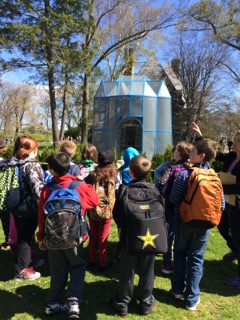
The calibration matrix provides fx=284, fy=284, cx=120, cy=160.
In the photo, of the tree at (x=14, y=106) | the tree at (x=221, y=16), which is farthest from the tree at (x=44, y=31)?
the tree at (x=14, y=106)

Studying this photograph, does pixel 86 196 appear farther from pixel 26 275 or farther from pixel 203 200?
pixel 26 275

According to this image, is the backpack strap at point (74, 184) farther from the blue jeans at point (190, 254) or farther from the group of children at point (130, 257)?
the blue jeans at point (190, 254)

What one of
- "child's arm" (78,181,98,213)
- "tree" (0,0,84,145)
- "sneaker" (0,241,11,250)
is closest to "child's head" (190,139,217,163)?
"child's arm" (78,181,98,213)

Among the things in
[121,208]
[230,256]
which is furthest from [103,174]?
[230,256]

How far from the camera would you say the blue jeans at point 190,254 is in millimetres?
3055

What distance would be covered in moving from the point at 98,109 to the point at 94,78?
144 inches

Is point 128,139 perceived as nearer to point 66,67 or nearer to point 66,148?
point 66,67

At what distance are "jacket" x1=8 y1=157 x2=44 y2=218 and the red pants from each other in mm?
846

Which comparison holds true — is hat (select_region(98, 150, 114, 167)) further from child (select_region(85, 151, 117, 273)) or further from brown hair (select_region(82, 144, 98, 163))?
brown hair (select_region(82, 144, 98, 163))

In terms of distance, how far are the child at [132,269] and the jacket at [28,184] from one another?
1.11 metres

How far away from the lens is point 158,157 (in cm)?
1218

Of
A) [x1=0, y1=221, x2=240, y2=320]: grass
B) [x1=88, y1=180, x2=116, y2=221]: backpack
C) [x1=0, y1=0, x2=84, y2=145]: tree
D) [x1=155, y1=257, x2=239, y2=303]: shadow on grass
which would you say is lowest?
[x1=155, y1=257, x2=239, y2=303]: shadow on grass

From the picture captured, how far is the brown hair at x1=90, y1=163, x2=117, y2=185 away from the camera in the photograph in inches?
145

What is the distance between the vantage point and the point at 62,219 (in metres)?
2.72
